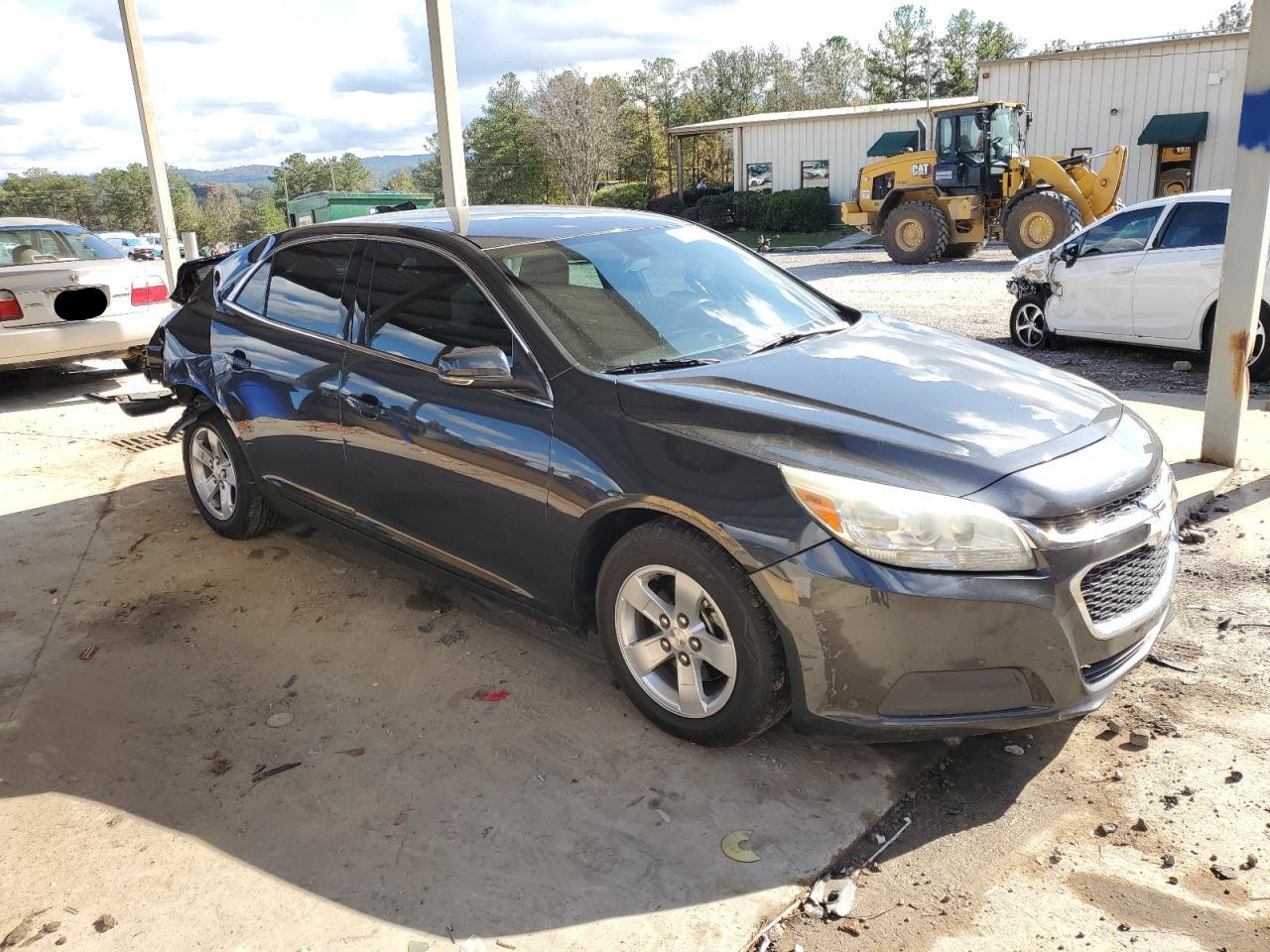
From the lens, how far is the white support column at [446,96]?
7.73 metres

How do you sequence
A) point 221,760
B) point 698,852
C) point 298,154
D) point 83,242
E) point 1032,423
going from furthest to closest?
point 298,154 → point 83,242 → point 221,760 → point 1032,423 → point 698,852

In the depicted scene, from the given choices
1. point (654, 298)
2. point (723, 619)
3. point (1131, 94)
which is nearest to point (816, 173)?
point (1131, 94)

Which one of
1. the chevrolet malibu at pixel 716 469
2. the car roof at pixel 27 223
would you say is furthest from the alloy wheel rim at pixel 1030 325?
the car roof at pixel 27 223

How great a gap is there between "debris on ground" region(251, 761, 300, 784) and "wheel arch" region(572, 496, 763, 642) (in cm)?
108

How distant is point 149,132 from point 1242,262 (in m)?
12.5

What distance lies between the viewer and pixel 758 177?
122ft

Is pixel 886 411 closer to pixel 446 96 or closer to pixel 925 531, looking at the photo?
pixel 925 531

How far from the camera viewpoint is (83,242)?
10.1m

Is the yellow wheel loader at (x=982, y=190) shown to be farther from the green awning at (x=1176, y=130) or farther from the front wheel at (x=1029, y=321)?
the front wheel at (x=1029, y=321)

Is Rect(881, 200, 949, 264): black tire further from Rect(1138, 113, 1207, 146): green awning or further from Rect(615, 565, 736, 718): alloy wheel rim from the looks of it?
Rect(615, 565, 736, 718): alloy wheel rim

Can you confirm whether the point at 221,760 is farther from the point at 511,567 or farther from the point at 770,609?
the point at 770,609

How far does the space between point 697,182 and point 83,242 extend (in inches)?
1456

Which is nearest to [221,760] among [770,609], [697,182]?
[770,609]

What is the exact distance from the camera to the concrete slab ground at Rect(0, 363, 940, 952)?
2703mm
